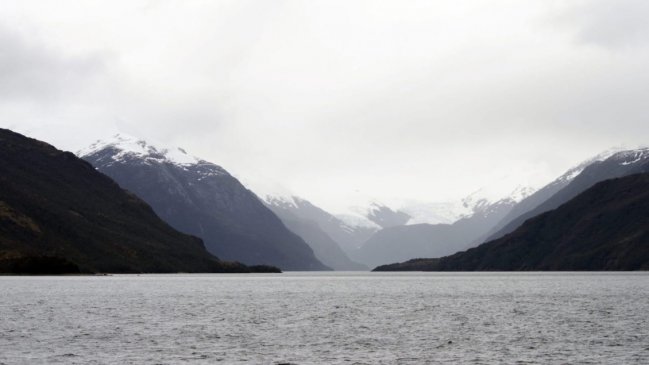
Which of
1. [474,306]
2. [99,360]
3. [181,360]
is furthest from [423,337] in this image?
[474,306]

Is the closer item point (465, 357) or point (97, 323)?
point (465, 357)

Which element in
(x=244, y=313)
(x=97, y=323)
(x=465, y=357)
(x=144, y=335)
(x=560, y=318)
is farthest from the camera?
(x=244, y=313)

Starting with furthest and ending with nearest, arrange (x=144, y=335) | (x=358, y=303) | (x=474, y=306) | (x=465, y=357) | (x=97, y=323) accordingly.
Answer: (x=358, y=303)
(x=474, y=306)
(x=97, y=323)
(x=144, y=335)
(x=465, y=357)

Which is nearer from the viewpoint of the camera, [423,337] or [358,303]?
[423,337]

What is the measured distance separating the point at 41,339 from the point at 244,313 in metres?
49.9

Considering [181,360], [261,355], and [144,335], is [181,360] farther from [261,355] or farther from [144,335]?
[144,335]

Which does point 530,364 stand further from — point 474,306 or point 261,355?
point 474,306

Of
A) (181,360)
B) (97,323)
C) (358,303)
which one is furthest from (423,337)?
(358,303)

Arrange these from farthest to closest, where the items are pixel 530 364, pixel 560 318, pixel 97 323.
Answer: pixel 560 318 → pixel 97 323 → pixel 530 364

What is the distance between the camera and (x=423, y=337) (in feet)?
339

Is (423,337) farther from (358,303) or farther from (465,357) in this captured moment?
(358,303)

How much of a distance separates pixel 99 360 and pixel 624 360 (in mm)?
51052

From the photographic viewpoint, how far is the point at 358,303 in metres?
176

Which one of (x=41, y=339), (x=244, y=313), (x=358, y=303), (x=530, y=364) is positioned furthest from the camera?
(x=358, y=303)
